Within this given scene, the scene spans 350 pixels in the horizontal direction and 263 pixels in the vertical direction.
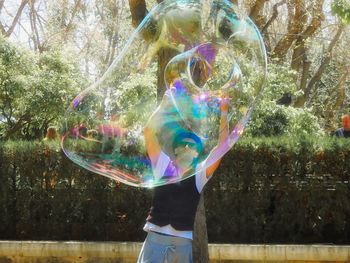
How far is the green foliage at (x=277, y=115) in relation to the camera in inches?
457

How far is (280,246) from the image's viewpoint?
7102 mm

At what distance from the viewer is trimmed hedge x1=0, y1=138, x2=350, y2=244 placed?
25.3 feet

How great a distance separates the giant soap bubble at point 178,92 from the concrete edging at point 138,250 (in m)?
3.03

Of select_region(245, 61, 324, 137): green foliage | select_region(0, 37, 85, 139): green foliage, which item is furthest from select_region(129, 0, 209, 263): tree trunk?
select_region(0, 37, 85, 139): green foliage

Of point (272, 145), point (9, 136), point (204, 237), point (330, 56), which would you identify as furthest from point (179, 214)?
point (330, 56)

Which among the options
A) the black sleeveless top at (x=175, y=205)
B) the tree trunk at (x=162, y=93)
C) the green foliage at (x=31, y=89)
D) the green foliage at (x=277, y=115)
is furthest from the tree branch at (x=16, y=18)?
the black sleeveless top at (x=175, y=205)

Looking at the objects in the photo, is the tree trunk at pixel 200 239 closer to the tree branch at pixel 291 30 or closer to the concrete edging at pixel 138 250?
the concrete edging at pixel 138 250

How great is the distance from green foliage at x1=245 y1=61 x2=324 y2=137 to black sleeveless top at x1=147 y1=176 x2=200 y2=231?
→ 7190 millimetres

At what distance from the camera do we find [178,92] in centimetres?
399

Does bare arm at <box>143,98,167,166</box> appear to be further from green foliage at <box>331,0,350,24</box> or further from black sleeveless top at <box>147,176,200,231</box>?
green foliage at <box>331,0,350,24</box>

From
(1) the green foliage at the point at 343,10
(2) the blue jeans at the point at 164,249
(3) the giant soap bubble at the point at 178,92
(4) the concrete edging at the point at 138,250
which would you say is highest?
(1) the green foliage at the point at 343,10

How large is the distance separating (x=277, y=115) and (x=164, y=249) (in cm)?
898

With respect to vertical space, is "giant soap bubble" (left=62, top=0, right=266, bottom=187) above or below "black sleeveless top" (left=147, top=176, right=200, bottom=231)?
above

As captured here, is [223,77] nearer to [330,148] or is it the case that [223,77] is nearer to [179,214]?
[179,214]
